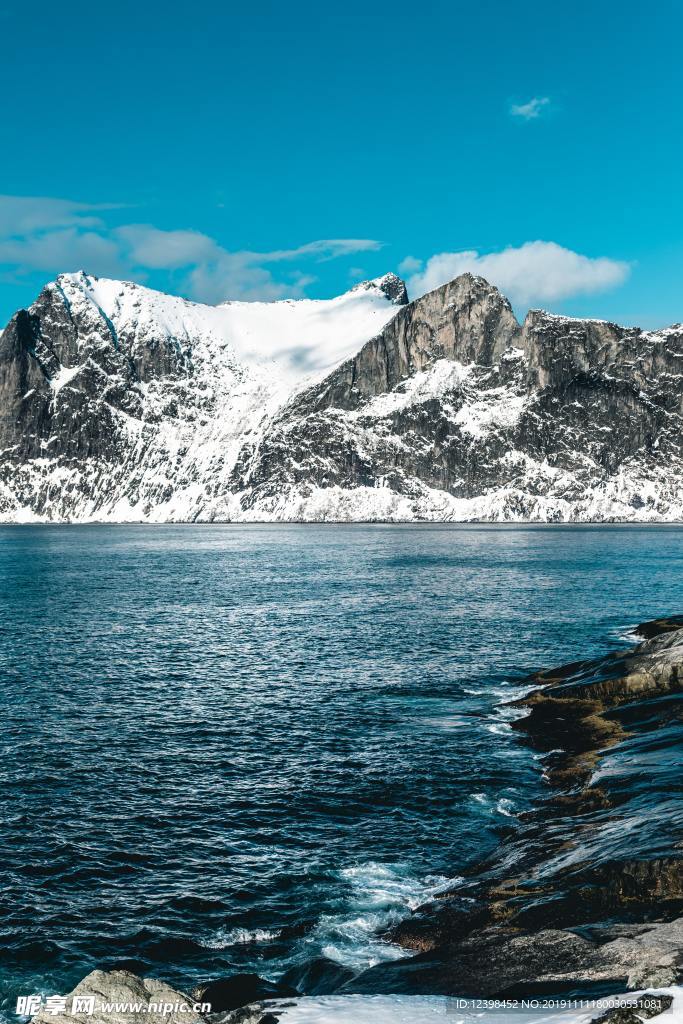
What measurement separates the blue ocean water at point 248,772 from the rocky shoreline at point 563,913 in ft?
4.81

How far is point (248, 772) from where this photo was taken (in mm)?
35062

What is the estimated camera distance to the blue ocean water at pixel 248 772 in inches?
895

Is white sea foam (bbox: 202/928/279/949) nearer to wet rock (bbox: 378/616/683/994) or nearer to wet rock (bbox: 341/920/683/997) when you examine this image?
wet rock (bbox: 378/616/683/994)

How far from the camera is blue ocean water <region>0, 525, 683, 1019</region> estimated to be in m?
22.7

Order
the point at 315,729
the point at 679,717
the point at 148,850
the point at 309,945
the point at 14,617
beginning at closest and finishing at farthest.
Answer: the point at 309,945 < the point at 148,850 < the point at 679,717 < the point at 315,729 < the point at 14,617

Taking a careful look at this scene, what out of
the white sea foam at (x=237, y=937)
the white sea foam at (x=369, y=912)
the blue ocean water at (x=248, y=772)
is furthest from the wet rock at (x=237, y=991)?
the white sea foam at (x=237, y=937)

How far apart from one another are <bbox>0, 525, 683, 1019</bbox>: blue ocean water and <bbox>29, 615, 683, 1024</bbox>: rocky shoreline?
147 centimetres

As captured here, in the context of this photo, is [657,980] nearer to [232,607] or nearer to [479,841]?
[479,841]

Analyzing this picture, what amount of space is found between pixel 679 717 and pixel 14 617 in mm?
64383

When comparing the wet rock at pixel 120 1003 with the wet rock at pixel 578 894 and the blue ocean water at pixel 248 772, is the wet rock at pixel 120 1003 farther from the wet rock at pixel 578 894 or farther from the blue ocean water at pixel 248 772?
the wet rock at pixel 578 894

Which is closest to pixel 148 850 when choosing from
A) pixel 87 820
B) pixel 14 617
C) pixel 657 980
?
pixel 87 820

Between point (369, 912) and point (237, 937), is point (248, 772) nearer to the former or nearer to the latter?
point (369, 912)

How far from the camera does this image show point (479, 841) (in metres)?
28.3

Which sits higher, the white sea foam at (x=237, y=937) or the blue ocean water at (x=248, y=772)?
the blue ocean water at (x=248, y=772)
